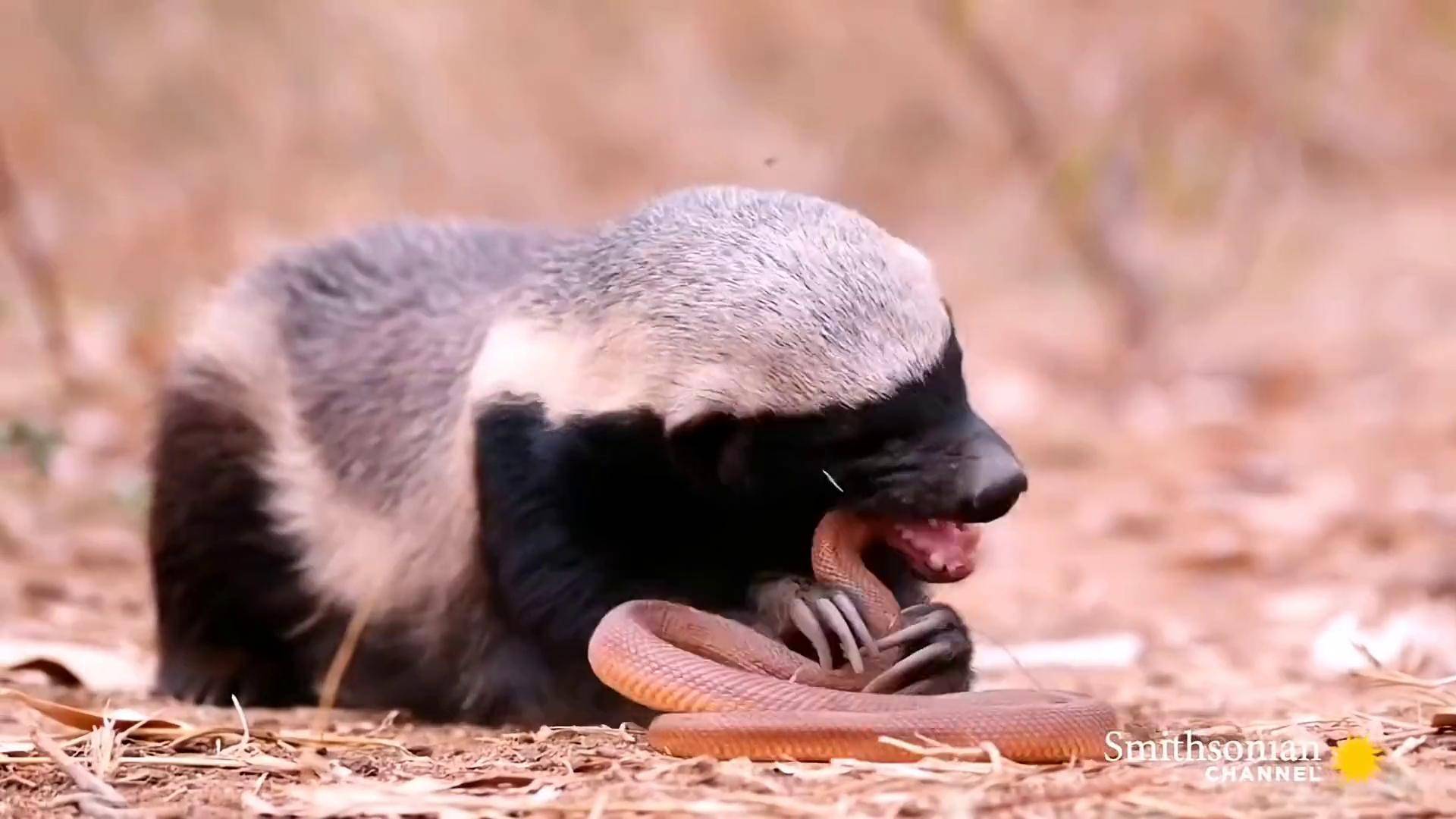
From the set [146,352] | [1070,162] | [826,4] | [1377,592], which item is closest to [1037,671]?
[1377,592]

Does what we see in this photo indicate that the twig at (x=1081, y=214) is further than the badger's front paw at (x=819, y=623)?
Yes

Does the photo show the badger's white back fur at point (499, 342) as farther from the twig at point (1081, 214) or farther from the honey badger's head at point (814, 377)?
the twig at point (1081, 214)

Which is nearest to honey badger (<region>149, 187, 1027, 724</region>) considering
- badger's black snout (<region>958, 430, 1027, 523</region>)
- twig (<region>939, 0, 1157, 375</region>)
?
badger's black snout (<region>958, 430, 1027, 523</region>)

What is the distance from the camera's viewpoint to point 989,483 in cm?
358

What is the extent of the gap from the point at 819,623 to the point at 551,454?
73 centimetres

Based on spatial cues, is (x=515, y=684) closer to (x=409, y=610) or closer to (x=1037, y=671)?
(x=409, y=610)

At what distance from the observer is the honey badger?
3.73m

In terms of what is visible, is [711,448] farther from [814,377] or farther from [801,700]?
[801,700]


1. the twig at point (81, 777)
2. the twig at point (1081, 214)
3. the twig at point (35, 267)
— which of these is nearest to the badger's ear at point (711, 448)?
the twig at point (81, 777)

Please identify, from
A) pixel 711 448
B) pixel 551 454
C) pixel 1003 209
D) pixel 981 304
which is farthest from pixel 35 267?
pixel 1003 209

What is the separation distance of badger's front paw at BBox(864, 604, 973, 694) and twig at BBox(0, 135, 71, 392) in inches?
Result: 234

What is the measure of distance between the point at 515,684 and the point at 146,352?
7.32 meters

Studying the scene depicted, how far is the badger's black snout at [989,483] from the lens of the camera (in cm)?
358

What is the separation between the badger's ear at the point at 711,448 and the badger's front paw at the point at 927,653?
0.47 metres
